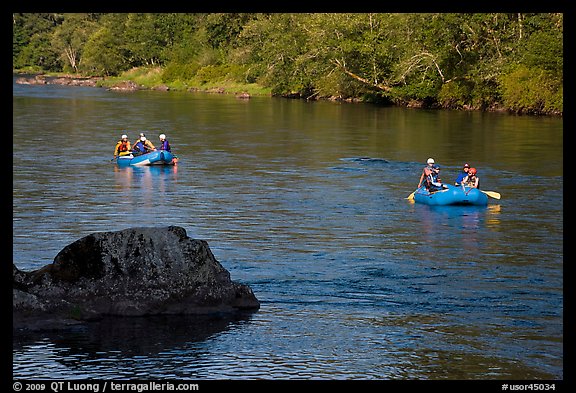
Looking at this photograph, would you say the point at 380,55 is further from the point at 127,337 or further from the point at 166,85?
the point at 127,337

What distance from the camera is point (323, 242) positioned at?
24.5m

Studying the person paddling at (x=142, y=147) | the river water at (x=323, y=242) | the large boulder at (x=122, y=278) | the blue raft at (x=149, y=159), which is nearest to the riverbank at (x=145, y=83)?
the river water at (x=323, y=242)

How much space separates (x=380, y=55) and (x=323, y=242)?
51.6 meters

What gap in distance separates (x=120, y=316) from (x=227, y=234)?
9.25 meters

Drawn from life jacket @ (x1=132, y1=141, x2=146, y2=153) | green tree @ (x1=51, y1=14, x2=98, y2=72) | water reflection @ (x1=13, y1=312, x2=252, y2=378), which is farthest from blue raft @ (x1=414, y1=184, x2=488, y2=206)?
green tree @ (x1=51, y1=14, x2=98, y2=72)

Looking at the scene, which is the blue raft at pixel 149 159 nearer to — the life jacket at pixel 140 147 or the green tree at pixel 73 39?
the life jacket at pixel 140 147

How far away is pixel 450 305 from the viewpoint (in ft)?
60.1

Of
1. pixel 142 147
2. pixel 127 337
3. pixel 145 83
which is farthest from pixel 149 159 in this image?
pixel 145 83

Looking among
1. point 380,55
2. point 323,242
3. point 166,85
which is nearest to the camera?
point 323,242

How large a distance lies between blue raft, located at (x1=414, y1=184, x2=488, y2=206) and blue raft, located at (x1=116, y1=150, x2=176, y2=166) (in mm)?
12391

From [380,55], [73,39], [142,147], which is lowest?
[142,147]

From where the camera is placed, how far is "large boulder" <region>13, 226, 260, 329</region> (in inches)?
638

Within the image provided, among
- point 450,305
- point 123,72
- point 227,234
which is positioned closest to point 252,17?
point 123,72

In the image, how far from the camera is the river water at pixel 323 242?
14898 millimetres
